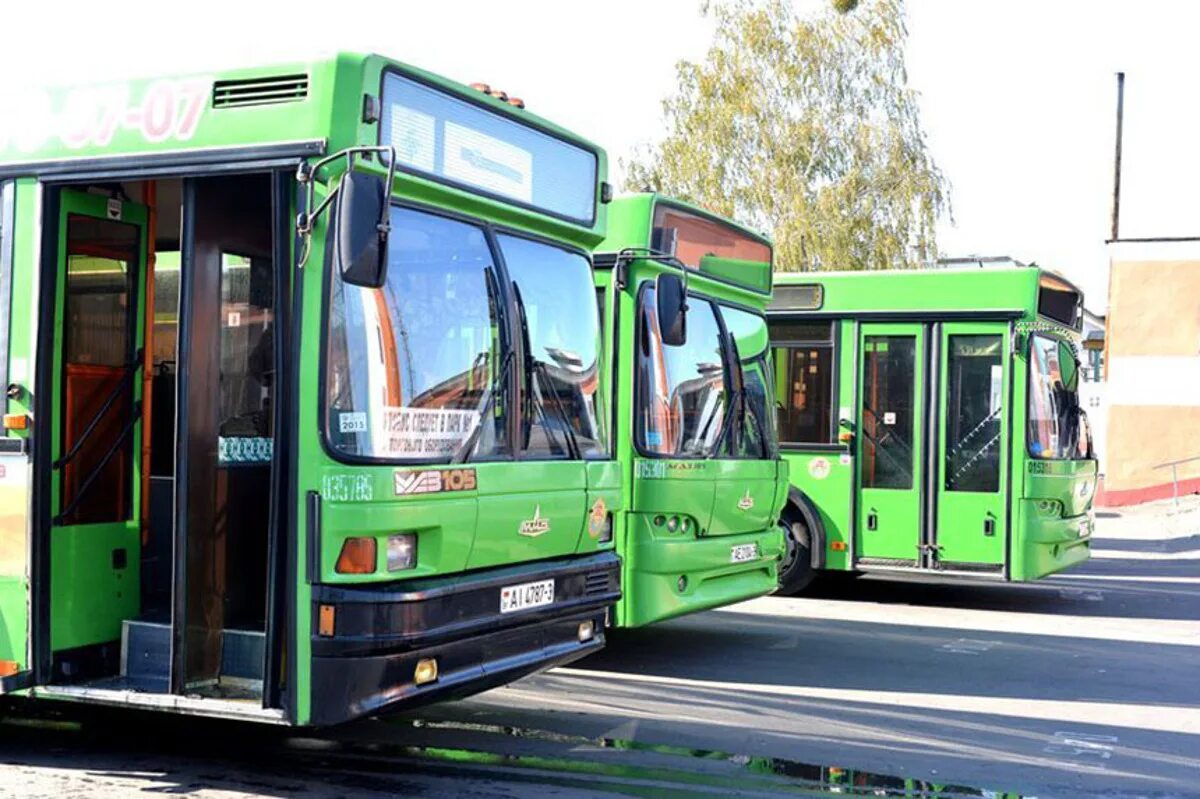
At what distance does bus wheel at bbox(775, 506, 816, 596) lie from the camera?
43.9 feet

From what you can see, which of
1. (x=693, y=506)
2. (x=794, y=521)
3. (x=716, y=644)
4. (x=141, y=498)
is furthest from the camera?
(x=794, y=521)

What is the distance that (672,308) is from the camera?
8812 mm

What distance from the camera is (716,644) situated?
11008 mm

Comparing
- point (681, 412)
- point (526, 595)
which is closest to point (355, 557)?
point (526, 595)

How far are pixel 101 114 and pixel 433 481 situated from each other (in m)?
2.34

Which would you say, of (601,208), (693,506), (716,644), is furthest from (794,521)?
(601,208)

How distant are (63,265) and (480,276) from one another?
1.98m

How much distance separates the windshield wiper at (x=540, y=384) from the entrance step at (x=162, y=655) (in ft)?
5.47

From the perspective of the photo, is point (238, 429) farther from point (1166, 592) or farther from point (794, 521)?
point (1166, 592)

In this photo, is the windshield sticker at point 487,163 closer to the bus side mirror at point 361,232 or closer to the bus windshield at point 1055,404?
the bus side mirror at point 361,232

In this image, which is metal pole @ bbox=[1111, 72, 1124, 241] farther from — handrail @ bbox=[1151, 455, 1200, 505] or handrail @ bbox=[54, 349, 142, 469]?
handrail @ bbox=[54, 349, 142, 469]

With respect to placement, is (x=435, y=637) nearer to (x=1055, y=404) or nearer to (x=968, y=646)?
(x=968, y=646)

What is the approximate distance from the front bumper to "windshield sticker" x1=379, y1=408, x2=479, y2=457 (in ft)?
1.84

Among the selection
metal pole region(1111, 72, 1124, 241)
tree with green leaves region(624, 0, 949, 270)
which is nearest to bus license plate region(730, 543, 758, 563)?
tree with green leaves region(624, 0, 949, 270)
